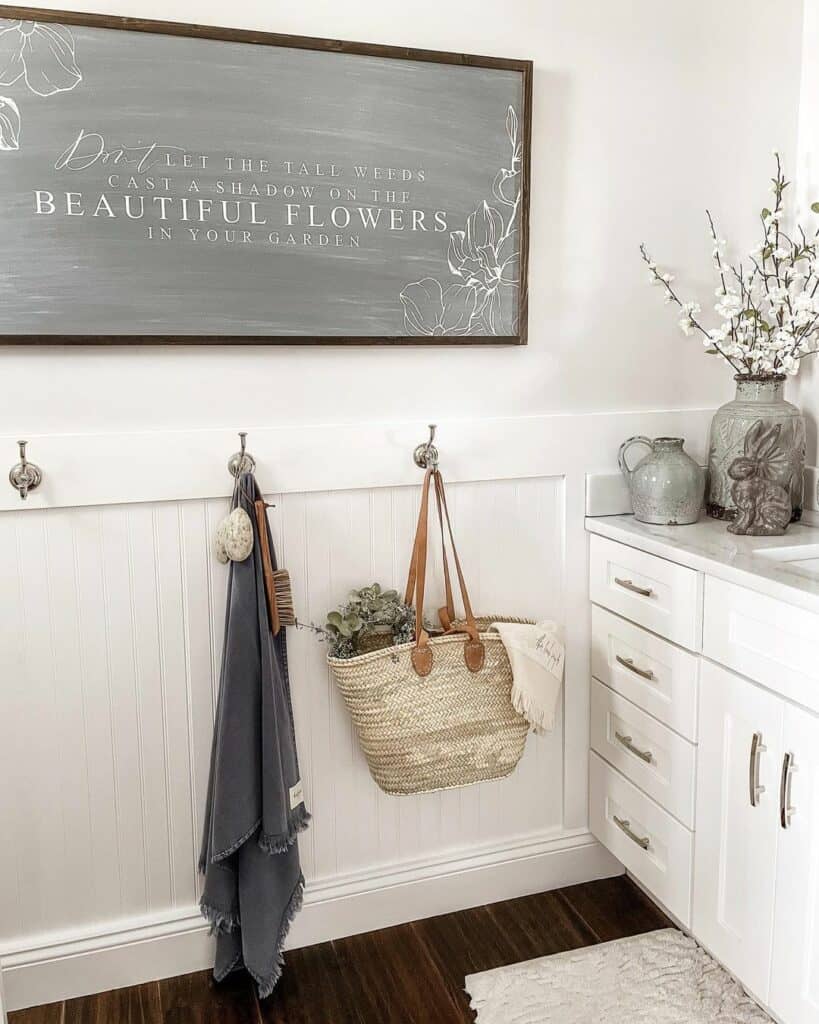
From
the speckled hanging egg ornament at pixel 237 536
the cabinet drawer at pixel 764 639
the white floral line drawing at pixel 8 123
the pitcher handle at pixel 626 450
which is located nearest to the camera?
the cabinet drawer at pixel 764 639

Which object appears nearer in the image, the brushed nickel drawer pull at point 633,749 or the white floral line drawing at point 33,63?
the white floral line drawing at point 33,63

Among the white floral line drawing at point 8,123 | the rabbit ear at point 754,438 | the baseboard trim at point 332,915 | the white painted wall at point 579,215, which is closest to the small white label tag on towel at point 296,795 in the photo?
the baseboard trim at point 332,915

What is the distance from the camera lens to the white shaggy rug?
5.91ft

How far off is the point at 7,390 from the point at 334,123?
0.79 meters

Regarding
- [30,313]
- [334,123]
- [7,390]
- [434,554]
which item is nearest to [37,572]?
[7,390]

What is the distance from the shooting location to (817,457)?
2.15 m

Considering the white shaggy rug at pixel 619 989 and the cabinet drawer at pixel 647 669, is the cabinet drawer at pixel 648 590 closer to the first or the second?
the cabinet drawer at pixel 647 669

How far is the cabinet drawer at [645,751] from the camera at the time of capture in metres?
1.83

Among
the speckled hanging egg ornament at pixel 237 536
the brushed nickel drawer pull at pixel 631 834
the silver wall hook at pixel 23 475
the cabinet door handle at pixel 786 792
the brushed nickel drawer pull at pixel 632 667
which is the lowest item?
the brushed nickel drawer pull at pixel 631 834

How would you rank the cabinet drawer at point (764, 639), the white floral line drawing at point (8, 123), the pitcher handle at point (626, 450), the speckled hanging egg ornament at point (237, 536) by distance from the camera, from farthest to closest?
the pitcher handle at point (626, 450) < the speckled hanging egg ornament at point (237, 536) < the white floral line drawing at point (8, 123) < the cabinet drawer at point (764, 639)

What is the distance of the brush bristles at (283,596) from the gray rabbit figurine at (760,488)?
3.00ft

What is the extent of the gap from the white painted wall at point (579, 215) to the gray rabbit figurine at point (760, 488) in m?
0.29

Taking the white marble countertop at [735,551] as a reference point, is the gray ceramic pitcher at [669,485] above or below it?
above

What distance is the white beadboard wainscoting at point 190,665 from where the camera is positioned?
1.80 m
